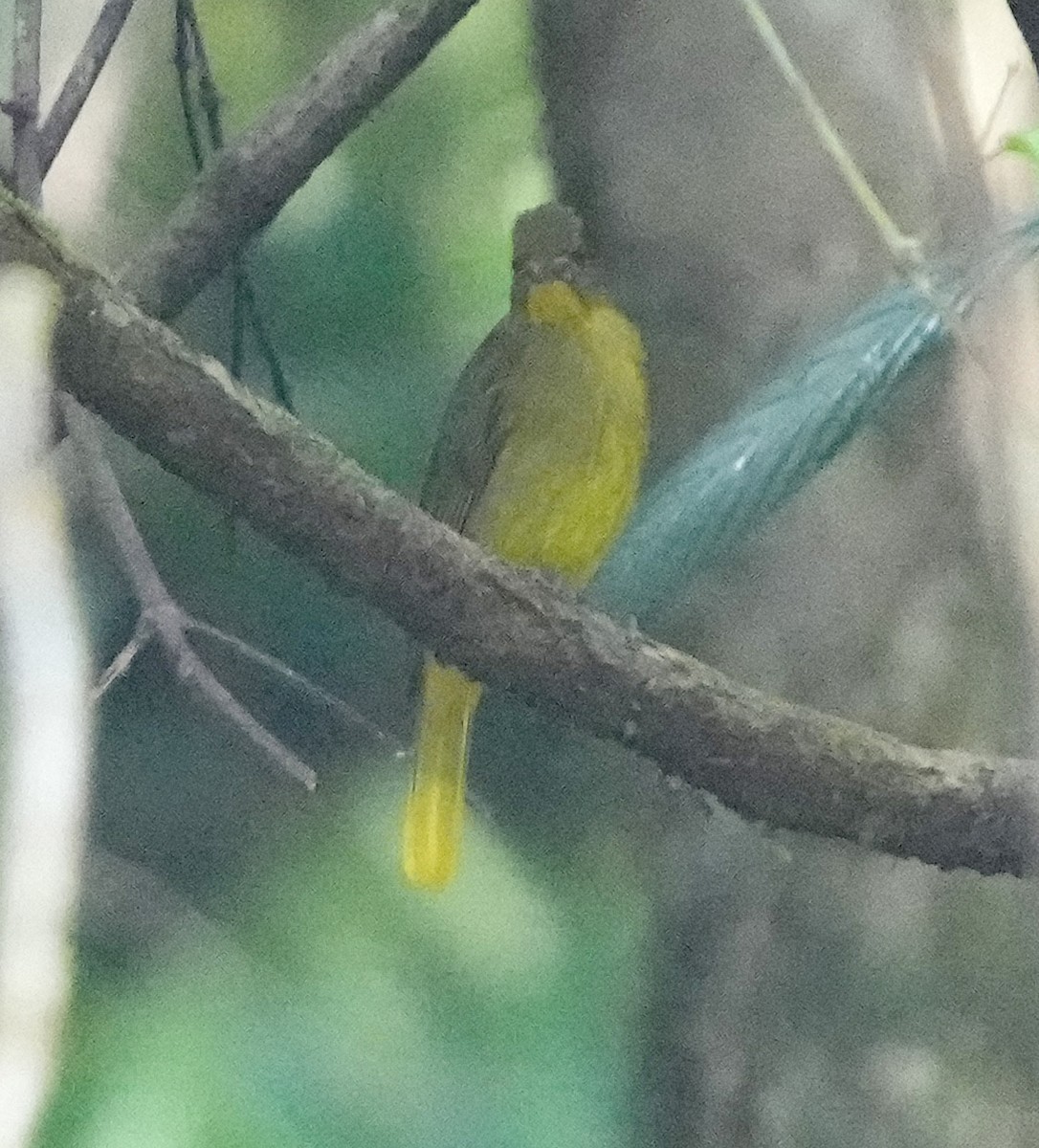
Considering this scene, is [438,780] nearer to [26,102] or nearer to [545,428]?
[545,428]

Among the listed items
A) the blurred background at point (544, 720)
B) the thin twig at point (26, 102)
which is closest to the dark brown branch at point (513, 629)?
the blurred background at point (544, 720)

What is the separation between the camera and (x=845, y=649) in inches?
43.0

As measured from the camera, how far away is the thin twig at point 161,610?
3.21 feet

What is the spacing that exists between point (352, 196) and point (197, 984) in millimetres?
590

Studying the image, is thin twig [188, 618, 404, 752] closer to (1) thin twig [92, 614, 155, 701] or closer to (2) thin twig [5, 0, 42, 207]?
(1) thin twig [92, 614, 155, 701]

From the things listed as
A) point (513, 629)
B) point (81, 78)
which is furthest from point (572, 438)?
point (81, 78)

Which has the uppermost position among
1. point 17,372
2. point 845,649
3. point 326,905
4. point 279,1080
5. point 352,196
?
point 352,196

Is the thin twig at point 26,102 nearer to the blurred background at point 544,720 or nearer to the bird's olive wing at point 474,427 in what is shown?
the blurred background at point 544,720

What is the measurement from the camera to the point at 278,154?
105cm

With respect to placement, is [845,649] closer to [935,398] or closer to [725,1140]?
[935,398]

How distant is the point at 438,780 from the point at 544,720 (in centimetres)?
9

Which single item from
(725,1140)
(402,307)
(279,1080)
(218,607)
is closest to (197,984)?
(279,1080)

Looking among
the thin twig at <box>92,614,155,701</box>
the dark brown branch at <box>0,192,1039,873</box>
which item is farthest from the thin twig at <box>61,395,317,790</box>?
the dark brown branch at <box>0,192,1039,873</box>

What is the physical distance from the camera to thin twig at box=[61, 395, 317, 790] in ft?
3.21
